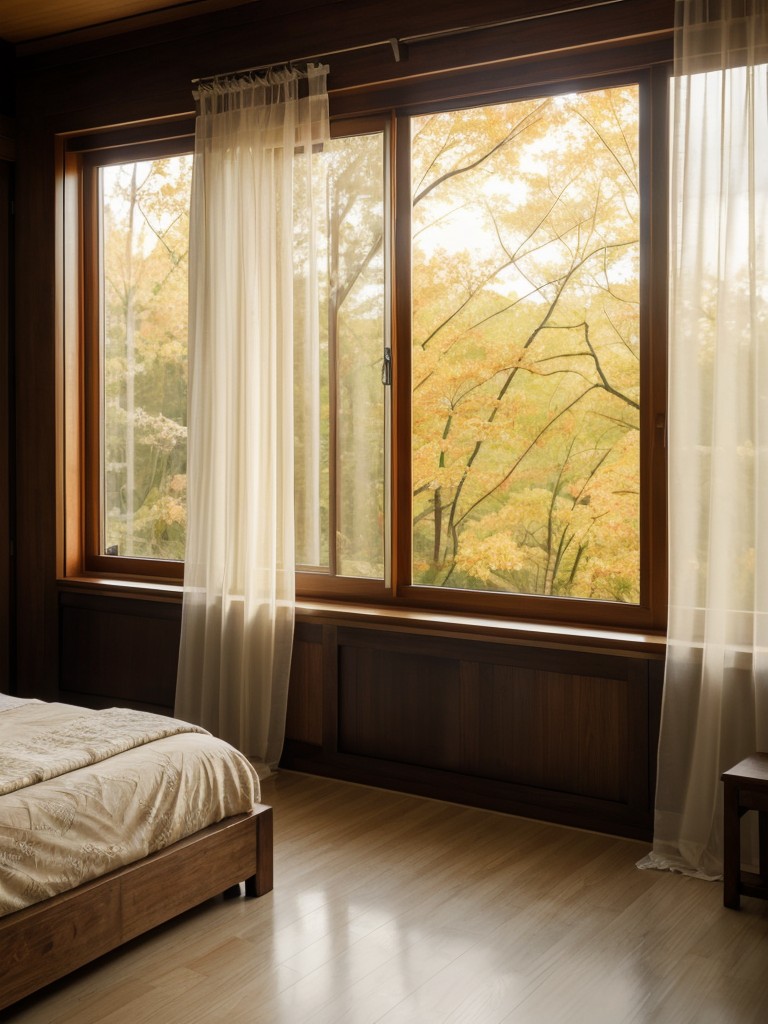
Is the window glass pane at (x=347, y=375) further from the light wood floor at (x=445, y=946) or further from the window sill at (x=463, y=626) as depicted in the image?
the light wood floor at (x=445, y=946)

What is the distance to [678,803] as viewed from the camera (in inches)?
120

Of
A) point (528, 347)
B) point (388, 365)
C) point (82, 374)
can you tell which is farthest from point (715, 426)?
point (82, 374)

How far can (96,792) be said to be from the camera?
7.86 ft

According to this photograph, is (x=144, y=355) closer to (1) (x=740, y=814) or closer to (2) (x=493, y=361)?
(2) (x=493, y=361)

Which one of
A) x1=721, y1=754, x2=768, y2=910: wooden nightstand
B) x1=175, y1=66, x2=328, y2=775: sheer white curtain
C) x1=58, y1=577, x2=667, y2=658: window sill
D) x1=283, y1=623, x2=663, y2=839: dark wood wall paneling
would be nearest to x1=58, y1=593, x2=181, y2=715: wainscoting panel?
x1=58, y1=577, x2=667, y2=658: window sill

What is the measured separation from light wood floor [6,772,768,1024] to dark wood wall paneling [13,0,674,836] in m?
0.30

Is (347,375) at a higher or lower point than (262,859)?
higher

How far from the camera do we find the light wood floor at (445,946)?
2.23 metres

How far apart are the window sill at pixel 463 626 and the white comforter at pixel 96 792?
986 millimetres

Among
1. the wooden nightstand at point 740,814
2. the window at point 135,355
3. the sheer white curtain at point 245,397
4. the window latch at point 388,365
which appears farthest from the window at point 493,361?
the wooden nightstand at point 740,814

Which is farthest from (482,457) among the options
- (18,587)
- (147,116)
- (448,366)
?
(18,587)

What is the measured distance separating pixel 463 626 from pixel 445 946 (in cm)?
121

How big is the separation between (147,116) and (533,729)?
2945 mm

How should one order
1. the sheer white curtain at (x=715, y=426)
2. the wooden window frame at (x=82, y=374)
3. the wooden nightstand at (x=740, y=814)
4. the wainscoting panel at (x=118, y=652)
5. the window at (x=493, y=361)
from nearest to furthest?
1. the wooden nightstand at (x=740, y=814)
2. the sheer white curtain at (x=715, y=426)
3. the window at (x=493, y=361)
4. the wainscoting panel at (x=118, y=652)
5. the wooden window frame at (x=82, y=374)
